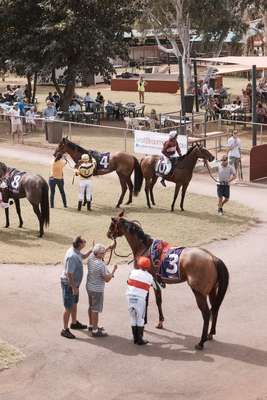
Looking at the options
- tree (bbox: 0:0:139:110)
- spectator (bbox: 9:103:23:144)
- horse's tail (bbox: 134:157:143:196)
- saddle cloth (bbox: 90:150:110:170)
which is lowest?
horse's tail (bbox: 134:157:143:196)

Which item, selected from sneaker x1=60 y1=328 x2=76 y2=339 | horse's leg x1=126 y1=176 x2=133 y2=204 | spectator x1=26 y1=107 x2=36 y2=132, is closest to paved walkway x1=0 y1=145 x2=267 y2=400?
sneaker x1=60 y1=328 x2=76 y2=339

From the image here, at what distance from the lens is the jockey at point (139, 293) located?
10.2 meters

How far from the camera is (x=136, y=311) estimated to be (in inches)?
402

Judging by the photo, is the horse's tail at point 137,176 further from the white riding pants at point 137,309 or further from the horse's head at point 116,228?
the white riding pants at point 137,309

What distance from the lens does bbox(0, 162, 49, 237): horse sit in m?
15.9

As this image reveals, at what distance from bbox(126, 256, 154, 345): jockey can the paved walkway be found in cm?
38

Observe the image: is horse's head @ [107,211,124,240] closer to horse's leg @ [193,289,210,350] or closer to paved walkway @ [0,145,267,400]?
paved walkway @ [0,145,267,400]

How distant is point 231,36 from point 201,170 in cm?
4637

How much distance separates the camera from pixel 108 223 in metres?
17.3

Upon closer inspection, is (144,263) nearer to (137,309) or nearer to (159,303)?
(137,309)

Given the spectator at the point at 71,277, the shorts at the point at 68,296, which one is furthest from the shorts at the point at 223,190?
the shorts at the point at 68,296

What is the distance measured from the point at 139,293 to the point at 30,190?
6.59 meters

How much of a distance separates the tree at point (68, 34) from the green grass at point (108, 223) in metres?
13.8

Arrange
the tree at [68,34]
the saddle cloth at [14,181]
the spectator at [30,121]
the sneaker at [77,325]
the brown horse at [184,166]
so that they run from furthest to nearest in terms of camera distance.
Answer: the tree at [68,34] → the spectator at [30,121] → the brown horse at [184,166] → the saddle cloth at [14,181] → the sneaker at [77,325]
